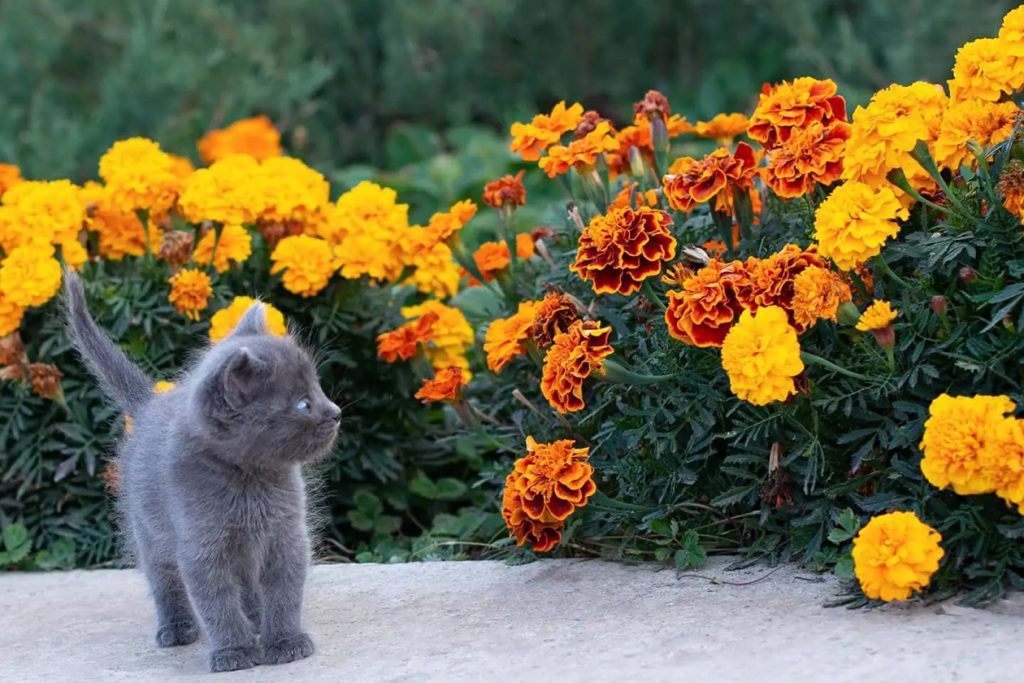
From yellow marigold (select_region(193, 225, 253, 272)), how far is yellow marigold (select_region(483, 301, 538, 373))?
1.12 meters

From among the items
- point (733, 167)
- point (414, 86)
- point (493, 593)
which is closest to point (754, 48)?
point (414, 86)

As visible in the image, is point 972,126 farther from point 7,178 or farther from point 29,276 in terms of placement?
point 7,178

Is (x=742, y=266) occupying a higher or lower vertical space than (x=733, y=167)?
lower

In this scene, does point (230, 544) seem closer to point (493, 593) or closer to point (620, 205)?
point (493, 593)

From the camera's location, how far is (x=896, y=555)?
10.1 ft

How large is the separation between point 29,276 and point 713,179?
2.22 metres

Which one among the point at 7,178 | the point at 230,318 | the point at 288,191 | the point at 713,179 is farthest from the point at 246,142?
the point at 713,179

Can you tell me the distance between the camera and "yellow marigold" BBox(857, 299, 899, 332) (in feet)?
10.7

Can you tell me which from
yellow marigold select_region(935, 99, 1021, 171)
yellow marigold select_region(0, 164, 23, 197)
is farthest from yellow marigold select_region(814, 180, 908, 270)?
yellow marigold select_region(0, 164, 23, 197)

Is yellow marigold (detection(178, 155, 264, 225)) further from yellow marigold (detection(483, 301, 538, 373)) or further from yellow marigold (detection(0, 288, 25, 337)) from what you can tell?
yellow marigold (detection(483, 301, 538, 373))

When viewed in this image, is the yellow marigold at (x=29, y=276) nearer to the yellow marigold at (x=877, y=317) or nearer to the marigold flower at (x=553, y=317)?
the marigold flower at (x=553, y=317)

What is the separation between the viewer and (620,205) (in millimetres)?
4238

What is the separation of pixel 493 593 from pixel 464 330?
116cm

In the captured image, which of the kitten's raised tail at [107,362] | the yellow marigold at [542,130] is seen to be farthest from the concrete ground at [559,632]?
the yellow marigold at [542,130]
